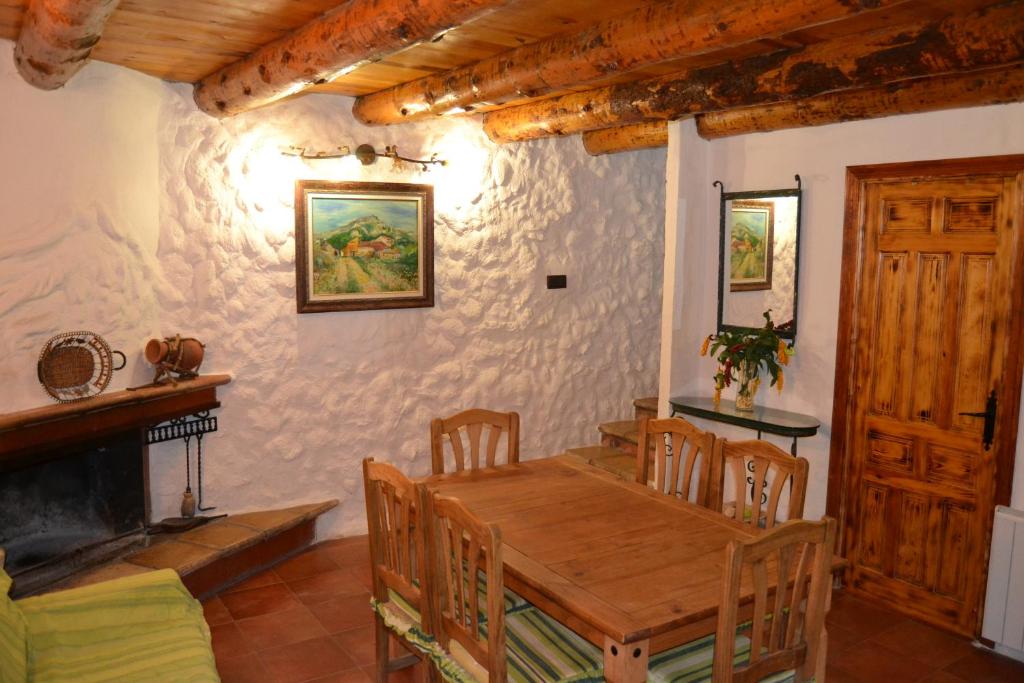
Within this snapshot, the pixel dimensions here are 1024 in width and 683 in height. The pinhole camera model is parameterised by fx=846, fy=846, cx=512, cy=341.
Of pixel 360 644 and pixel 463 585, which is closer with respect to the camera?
pixel 463 585

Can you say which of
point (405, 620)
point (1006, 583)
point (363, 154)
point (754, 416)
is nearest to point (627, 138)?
point (363, 154)

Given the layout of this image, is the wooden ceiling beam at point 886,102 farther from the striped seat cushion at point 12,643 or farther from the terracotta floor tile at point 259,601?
the striped seat cushion at point 12,643

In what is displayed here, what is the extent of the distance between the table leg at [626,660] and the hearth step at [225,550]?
2.29 metres

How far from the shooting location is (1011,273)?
11.3ft

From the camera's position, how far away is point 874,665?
3381mm

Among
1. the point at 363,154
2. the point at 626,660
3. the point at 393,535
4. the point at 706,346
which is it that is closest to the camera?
the point at 626,660

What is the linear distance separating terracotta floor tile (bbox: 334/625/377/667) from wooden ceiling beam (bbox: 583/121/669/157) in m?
2.91

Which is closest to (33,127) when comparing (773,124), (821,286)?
(773,124)

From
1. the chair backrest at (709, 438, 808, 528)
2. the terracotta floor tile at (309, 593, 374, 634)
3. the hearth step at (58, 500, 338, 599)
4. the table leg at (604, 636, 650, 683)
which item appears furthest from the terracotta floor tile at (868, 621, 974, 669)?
the hearth step at (58, 500, 338, 599)

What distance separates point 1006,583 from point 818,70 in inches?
86.8

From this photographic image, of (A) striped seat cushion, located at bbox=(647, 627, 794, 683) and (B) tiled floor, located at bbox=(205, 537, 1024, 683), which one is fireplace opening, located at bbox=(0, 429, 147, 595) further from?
(A) striped seat cushion, located at bbox=(647, 627, 794, 683)

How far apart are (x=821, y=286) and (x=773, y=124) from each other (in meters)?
0.81

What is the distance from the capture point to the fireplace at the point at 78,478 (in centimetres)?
345

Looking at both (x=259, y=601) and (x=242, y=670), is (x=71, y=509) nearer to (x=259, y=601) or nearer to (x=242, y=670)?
(x=259, y=601)
